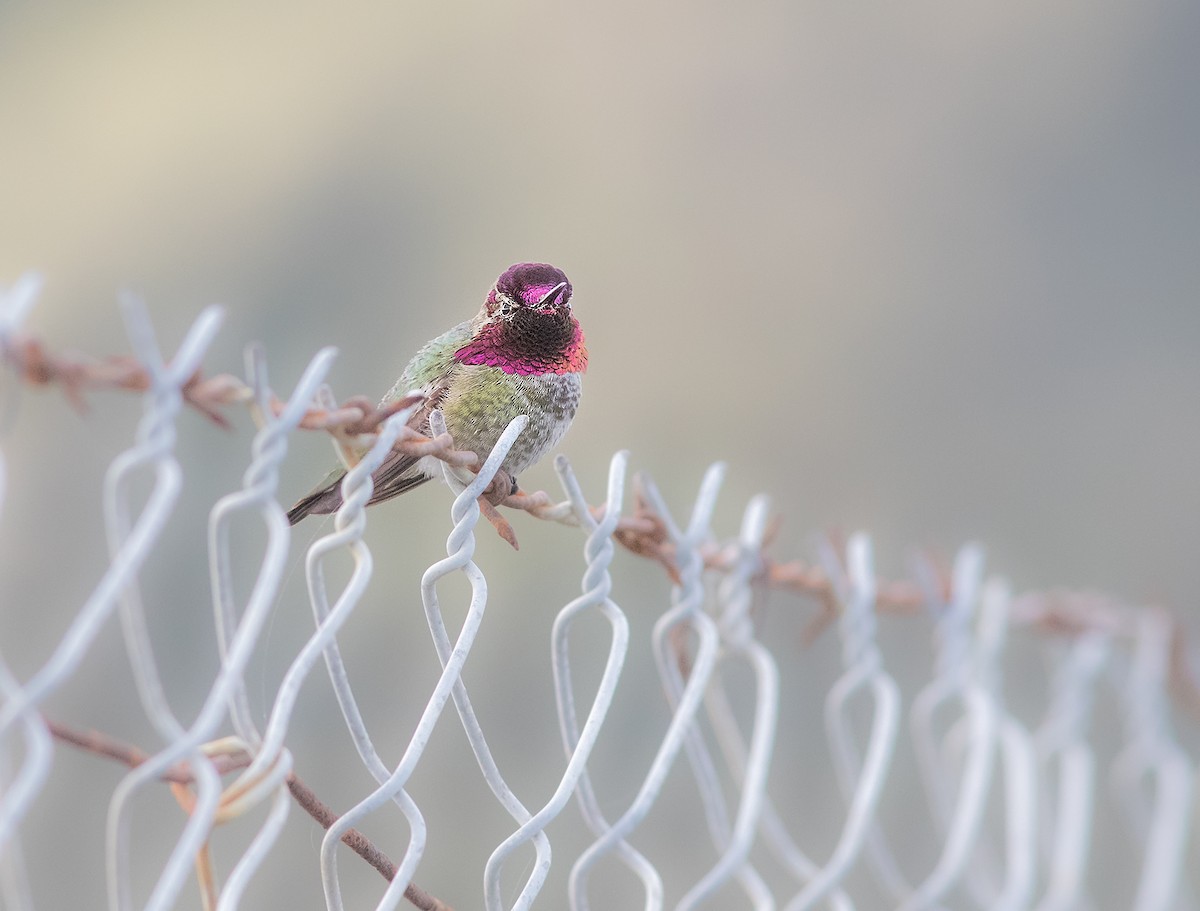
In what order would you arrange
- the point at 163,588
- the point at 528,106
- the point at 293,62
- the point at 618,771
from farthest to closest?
the point at 293,62 < the point at 528,106 < the point at 163,588 < the point at 618,771

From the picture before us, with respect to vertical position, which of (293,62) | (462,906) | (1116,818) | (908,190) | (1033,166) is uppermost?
(1033,166)

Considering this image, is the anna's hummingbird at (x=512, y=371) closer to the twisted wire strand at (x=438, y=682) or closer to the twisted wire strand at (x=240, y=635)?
the twisted wire strand at (x=438, y=682)

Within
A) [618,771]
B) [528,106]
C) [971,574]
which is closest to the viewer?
[971,574]

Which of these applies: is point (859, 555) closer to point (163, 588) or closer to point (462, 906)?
point (462, 906)

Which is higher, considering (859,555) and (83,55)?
(83,55)

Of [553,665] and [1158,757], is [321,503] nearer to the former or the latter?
[553,665]

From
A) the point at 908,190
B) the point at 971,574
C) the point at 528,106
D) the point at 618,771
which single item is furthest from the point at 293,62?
the point at 971,574

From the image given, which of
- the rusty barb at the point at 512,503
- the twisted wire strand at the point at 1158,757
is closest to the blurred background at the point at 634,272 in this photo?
the twisted wire strand at the point at 1158,757
